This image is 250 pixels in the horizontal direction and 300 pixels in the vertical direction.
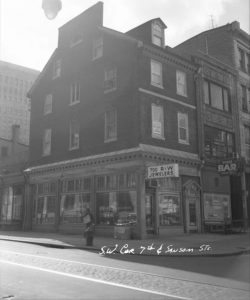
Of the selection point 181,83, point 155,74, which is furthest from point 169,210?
point 181,83

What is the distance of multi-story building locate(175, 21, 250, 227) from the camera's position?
29.3 m

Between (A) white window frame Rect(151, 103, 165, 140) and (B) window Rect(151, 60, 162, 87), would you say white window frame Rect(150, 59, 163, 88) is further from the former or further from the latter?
(A) white window frame Rect(151, 103, 165, 140)

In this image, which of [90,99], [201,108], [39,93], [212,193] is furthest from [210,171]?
[39,93]

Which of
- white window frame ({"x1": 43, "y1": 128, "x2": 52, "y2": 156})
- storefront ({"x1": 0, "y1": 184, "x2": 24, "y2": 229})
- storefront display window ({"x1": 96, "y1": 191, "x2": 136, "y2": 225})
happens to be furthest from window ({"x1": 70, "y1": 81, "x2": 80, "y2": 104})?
storefront ({"x1": 0, "y1": 184, "x2": 24, "y2": 229})

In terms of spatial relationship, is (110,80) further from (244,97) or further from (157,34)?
(244,97)

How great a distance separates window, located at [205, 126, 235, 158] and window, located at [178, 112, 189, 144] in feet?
6.75

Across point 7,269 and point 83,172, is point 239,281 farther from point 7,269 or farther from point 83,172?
point 83,172

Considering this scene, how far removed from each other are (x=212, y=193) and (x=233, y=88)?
8759 mm

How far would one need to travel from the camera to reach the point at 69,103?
28.7 metres

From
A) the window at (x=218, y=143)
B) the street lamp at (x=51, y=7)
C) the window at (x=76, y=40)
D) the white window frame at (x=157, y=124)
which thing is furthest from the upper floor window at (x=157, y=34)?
the street lamp at (x=51, y=7)

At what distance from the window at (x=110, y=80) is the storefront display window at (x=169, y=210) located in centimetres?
743

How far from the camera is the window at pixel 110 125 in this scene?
24.7 metres

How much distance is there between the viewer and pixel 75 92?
28609 millimetres

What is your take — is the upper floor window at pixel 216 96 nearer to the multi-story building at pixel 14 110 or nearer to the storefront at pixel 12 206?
the storefront at pixel 12 206
